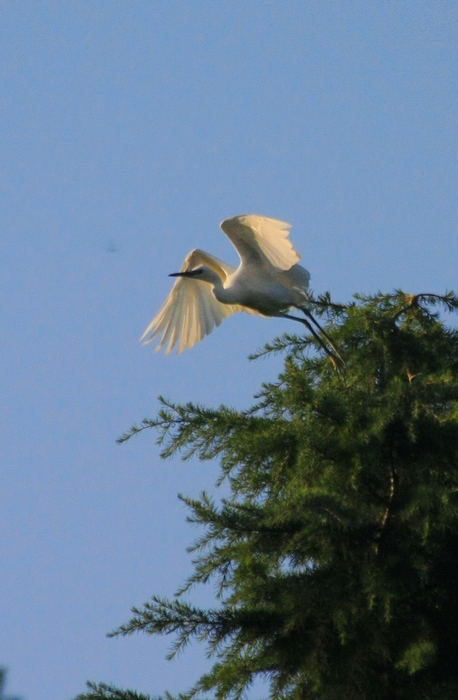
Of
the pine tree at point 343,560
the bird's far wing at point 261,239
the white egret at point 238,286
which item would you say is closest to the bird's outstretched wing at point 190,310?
the white egret at point 238,286

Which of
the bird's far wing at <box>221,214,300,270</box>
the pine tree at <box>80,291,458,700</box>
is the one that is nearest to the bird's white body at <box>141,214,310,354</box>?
the bird's far wing at <box>221,214,300,270</box>

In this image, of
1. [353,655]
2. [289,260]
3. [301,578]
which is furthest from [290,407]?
[289,260]

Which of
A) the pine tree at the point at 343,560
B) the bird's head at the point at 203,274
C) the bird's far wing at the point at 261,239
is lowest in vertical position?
the pine tree at the point at 343,560

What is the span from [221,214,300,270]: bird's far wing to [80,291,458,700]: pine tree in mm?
2691

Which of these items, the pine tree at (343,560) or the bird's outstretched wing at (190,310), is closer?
the pine tree at (343,560)

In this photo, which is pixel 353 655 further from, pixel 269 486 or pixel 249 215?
pixel 249 215

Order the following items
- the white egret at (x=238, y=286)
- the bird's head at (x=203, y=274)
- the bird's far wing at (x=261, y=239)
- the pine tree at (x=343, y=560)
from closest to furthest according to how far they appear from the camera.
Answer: the pine tree at (x=343, y=560) < the bird's far wing at (x=261, y=239) < the white egret at (x=238, y=286) < the bird's head at (x=203, y=274)

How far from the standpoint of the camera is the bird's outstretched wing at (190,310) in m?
10.2

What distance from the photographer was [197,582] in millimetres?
5672

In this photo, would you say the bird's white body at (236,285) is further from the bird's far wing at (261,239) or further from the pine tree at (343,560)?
the pine tree at (343,560)

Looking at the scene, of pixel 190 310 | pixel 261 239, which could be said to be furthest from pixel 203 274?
pixel 261 239

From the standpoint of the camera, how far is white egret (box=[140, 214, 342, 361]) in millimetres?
8570

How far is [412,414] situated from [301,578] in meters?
0.98

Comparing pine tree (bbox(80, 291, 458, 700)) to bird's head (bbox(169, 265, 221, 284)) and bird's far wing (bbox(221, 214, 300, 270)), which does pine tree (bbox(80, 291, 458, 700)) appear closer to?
bird's far wing (bbox(221, 214, 300, 270))
